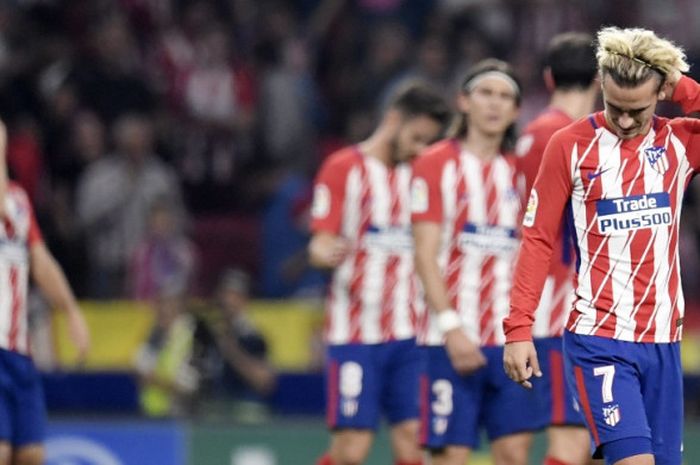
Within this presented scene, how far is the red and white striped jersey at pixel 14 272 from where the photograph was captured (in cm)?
845

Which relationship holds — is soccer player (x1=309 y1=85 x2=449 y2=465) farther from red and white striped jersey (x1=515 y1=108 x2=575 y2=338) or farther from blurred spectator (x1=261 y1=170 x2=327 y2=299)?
blurred spectator (x1=261 y1=170 x2=327 y2=299)

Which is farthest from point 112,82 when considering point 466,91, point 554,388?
point 554,388

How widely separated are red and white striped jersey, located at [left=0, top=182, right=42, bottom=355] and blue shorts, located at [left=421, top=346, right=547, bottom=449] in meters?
2.07

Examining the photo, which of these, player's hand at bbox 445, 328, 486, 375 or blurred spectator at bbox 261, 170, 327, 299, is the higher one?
blurred spectator at bbox 261, 170, 327, 299

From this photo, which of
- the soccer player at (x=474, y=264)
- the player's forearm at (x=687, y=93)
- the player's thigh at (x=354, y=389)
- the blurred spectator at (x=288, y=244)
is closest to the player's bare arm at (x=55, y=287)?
the player's thigh at (x=354, y=389)

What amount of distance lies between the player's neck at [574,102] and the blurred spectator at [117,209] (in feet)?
20.9

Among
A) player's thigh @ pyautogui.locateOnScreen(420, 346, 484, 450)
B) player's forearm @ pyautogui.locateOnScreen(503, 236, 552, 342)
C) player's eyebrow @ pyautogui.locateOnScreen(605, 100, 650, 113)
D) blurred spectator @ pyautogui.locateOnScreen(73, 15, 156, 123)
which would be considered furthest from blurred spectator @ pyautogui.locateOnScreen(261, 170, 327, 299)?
player's eyebrow @ pyautogui.locateOnScreen(605, 100, 650, 113)

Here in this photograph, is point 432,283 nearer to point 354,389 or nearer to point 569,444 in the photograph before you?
point 569,444

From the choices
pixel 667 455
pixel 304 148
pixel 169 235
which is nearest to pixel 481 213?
pixel 667 455

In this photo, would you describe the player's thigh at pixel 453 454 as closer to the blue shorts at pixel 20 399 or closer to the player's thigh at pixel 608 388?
the player's thigh at pixel 608 388

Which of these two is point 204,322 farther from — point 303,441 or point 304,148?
point 304,148

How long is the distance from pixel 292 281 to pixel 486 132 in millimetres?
5699

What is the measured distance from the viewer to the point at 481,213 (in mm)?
8242

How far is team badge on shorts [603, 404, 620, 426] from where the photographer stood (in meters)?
6.27
